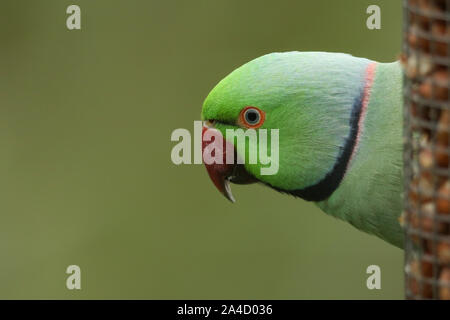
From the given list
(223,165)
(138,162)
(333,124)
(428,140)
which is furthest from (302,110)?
(138,162)

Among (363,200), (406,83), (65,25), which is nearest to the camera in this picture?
(406,83)

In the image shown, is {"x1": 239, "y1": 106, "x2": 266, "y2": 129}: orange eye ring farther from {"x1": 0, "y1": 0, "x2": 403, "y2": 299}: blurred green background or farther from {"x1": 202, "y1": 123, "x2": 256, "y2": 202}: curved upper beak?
{"x1": 0, "y1": 0, "x2": 403, "y2": 299}: blurred green background

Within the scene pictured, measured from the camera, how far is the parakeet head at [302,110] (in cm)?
310

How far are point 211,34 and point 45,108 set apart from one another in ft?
4.69

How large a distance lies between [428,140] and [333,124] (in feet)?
2.48

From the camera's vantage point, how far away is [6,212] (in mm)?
7102

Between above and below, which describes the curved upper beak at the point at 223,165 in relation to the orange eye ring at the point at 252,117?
below

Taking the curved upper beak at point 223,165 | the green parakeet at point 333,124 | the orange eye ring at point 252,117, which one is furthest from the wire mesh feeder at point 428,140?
the curved upper beak at point 223,165

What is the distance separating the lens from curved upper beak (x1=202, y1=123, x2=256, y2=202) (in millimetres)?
3371

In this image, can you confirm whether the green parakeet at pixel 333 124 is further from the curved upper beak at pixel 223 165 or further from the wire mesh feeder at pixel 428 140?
the wire mesh feeder at pixel 428 140

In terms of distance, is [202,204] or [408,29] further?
[202,204]

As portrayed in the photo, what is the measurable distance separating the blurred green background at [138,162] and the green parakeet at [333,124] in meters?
3.60
